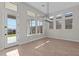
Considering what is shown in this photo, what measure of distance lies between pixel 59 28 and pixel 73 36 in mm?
1878

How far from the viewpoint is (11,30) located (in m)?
5.18

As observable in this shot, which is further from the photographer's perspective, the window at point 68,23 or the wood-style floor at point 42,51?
the window at point 68,23

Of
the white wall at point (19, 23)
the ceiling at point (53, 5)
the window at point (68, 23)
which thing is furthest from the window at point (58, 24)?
the white wall at point (19, 23)

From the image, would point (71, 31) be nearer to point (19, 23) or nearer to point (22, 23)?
point (22, 23)

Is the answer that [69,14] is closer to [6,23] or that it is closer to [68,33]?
[68,33]

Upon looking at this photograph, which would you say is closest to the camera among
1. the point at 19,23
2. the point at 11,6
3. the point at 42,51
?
the point at 42,51

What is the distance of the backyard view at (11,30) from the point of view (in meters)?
5.00

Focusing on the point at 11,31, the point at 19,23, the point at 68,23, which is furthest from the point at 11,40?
the point at 68,23

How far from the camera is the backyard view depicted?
16.4ft

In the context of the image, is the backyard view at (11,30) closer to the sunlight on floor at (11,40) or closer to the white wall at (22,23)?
the sunlight on floor at (11,40)

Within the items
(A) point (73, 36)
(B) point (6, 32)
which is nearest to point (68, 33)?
(A) point (73, 36)

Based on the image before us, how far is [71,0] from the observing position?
5898mm

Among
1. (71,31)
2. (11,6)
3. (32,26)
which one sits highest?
(11,6)

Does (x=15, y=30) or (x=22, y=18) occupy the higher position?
(x=22, y=18)
